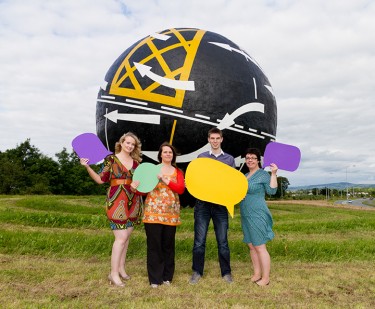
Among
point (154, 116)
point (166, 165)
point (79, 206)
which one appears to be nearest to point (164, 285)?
point (166, 165)

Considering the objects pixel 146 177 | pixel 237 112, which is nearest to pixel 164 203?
pixel 146 177

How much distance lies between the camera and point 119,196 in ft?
15.2

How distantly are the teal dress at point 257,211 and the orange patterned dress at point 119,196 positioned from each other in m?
1.38

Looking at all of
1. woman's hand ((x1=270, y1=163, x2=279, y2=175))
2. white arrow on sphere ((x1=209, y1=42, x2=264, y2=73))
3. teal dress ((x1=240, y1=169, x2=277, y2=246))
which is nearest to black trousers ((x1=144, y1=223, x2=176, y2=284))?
teal dress ((x1=240, y1=169, x2=277, y2=246))

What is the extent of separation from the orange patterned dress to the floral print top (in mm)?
181

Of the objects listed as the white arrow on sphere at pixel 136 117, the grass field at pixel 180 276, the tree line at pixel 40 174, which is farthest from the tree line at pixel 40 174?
the grass field at pixel 180 276

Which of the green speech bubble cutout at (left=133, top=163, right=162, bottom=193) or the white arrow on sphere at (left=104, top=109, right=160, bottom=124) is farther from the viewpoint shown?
the white arrow on sphere at (left=104, top=109, right=160, bottom=124)

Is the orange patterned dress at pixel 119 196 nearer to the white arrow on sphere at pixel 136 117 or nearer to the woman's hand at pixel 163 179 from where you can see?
the woman's hand at pixel 163 179

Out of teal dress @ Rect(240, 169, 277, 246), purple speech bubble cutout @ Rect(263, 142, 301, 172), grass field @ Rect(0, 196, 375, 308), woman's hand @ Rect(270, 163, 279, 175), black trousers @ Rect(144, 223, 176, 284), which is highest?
purple speech bubble cutout @ Rect(263, 142, 301, 172)

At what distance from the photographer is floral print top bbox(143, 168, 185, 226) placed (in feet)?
15.2

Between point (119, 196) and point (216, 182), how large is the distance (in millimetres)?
1163

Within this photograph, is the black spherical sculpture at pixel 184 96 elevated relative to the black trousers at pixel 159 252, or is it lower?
elevated

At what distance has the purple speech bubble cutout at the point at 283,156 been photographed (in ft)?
16.4

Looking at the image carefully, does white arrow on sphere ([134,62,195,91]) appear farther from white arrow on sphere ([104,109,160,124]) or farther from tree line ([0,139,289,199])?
tree line ([0,139,289,199])
